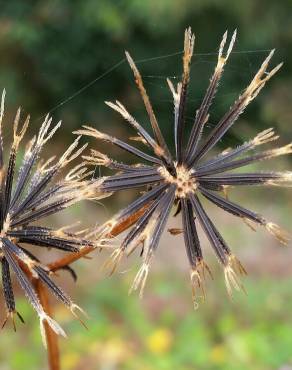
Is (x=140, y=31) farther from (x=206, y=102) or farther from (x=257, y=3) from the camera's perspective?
(x=206, y=102)

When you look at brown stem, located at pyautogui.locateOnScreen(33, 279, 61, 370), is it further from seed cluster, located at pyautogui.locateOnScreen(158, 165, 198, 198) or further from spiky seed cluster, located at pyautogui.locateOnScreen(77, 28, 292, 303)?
seed cluster, located at pyautogui.locateOnScreen(158, 165, 198, 198)

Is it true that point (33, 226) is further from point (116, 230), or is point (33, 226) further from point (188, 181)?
point (188, 181)

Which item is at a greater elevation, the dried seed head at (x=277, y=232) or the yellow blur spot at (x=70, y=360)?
the yellow blur spot at (x=70, y=360)

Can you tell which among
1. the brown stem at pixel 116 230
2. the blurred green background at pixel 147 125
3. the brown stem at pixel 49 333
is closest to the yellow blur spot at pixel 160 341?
the blurred green background at pixel 147 125

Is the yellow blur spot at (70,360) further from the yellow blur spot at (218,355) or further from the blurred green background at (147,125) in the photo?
the yellow blur spot at (218,355)

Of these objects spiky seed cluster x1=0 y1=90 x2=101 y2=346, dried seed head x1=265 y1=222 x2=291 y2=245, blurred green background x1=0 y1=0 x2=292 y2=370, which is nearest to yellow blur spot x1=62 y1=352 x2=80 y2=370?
blurred green background x1=0 y1=0 x2=292 y2=370

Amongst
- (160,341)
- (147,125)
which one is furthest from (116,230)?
(147,125)
